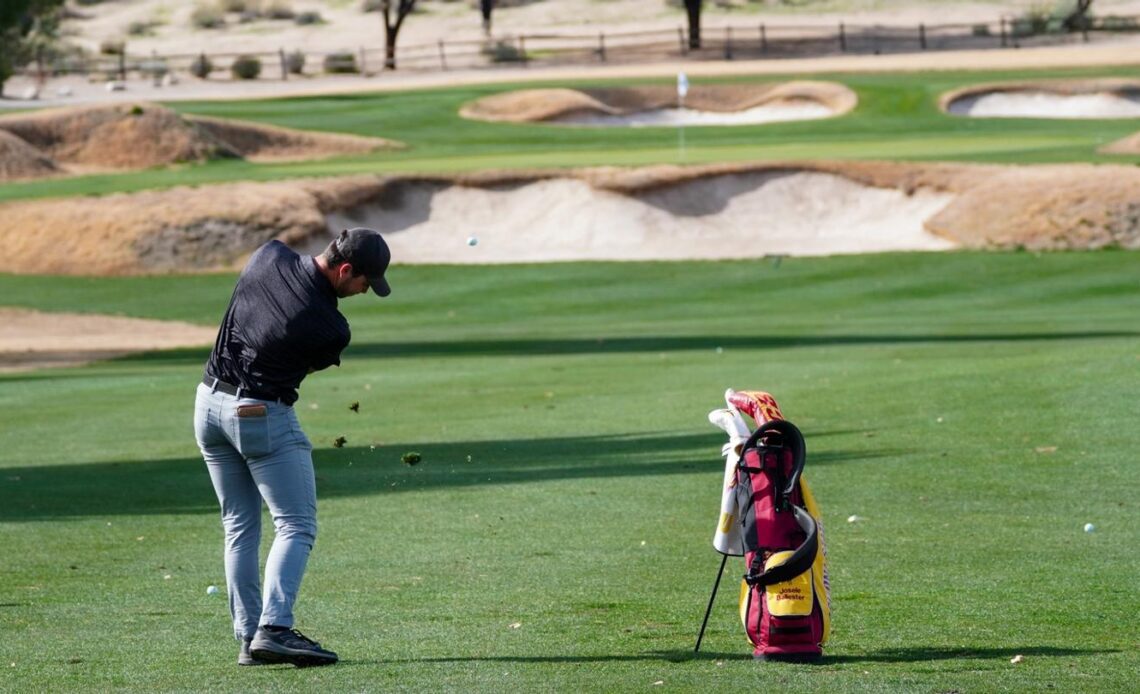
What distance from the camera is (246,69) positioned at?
278 ft

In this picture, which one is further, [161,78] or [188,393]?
[161,78]

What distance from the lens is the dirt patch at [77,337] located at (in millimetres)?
29438

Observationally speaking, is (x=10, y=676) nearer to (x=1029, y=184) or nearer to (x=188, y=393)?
(x=188, y=393)

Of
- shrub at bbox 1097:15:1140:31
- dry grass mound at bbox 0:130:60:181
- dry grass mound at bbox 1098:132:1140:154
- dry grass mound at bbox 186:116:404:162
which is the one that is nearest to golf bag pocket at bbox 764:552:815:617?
dry grass mound at bbox 1098:132:1140:154

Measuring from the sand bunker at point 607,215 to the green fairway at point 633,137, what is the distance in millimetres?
1508

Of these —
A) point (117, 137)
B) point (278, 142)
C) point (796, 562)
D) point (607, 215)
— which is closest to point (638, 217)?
point (607, 215)

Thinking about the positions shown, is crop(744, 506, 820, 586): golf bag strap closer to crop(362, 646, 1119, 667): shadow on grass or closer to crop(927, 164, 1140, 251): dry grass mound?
crop(362, 646, 1119, 667): shadow on grass

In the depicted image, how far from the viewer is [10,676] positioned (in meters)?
8.20

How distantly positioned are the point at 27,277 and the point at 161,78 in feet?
153

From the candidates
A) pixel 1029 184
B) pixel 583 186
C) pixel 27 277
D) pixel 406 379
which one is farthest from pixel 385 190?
pixel 406 379

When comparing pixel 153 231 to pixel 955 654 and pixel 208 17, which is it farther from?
pixel 208 17

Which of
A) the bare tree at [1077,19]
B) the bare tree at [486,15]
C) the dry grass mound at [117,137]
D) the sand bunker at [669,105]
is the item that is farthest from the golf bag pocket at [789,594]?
the bare tree at [486,15]

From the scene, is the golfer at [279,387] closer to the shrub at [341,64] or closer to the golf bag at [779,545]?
the golf bag at [779,545]

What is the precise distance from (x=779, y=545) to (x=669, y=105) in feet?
189
